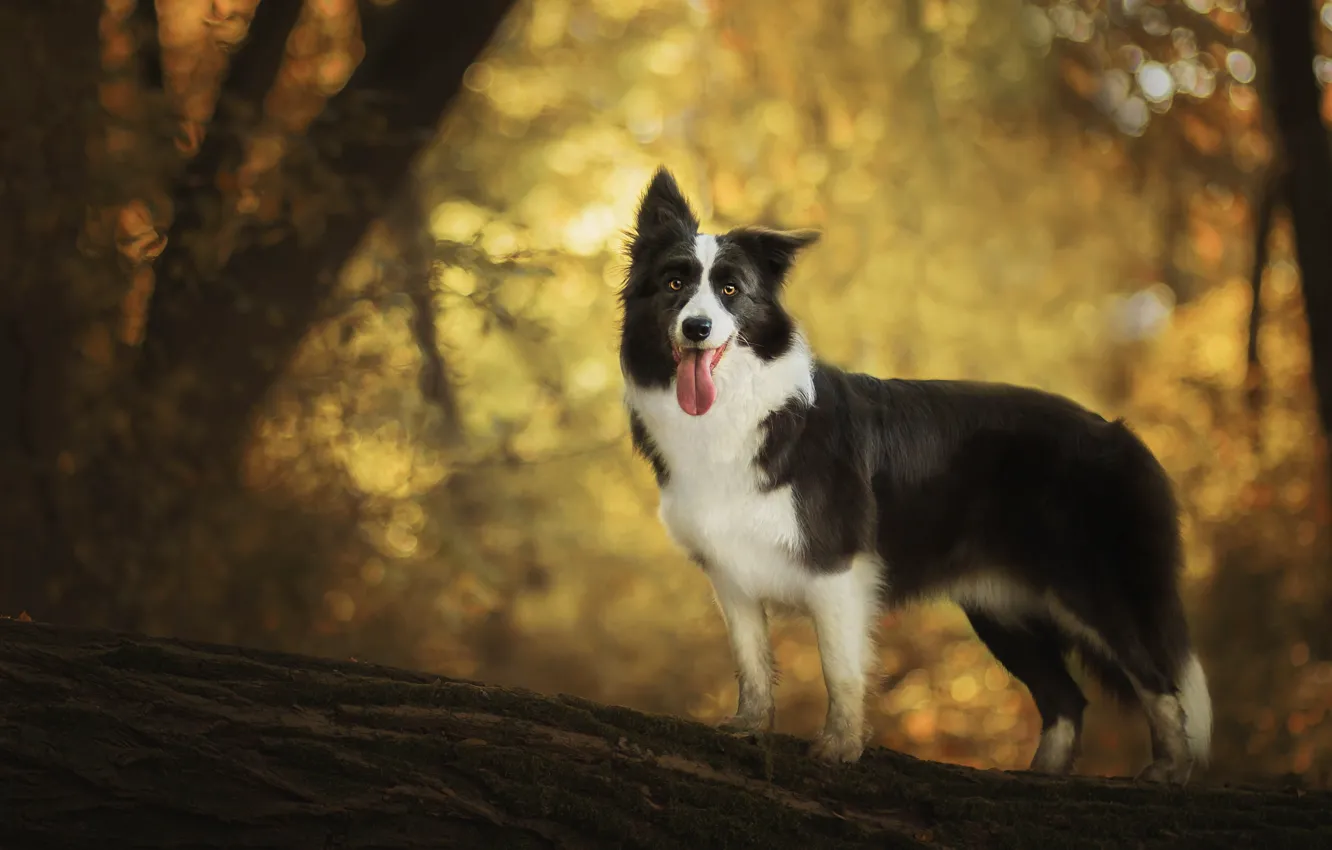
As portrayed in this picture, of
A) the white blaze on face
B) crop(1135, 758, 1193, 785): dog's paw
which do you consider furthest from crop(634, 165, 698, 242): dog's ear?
crop(1135, 758, 1193, 785): dog's paw

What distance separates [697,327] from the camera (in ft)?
10.5

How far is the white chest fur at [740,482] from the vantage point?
337cm

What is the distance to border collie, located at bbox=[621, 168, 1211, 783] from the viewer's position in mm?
3379

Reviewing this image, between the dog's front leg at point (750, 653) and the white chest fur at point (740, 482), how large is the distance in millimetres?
145

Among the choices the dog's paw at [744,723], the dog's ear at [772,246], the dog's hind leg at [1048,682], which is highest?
the dog's ear at [772,246]

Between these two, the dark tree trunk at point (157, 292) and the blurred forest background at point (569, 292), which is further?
the blurred forest background at point (569, 292)

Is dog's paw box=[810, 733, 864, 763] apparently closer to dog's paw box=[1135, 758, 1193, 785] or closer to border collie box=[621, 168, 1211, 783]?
border collie box=[621, 168, 1211, 783]

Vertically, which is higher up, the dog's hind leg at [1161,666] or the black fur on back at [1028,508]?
the black fur on back at [1028,508]

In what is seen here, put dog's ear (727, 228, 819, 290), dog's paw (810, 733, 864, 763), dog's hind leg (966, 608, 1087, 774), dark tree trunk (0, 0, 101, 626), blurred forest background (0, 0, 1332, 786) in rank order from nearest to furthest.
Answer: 1. dog's paw (810, 733, 864, 763)
2. dog's ear (727, 228, 819, 290)
3. dog's hind leg (966, 608, 1087, 774)
4. dark tree trunk (0, 0, 101, 626)
5. blurred forest background (0, 0, 1332, 786)

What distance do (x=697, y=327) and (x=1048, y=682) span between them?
66.5 inches

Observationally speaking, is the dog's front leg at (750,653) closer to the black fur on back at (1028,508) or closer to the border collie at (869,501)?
the border collie at (869,501)

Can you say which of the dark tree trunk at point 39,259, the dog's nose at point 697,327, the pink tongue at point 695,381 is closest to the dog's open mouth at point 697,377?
the pink tongue at point 695,381

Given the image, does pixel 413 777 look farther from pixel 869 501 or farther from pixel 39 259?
pixel 39 259

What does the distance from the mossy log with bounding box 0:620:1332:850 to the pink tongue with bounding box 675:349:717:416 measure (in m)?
0.87
